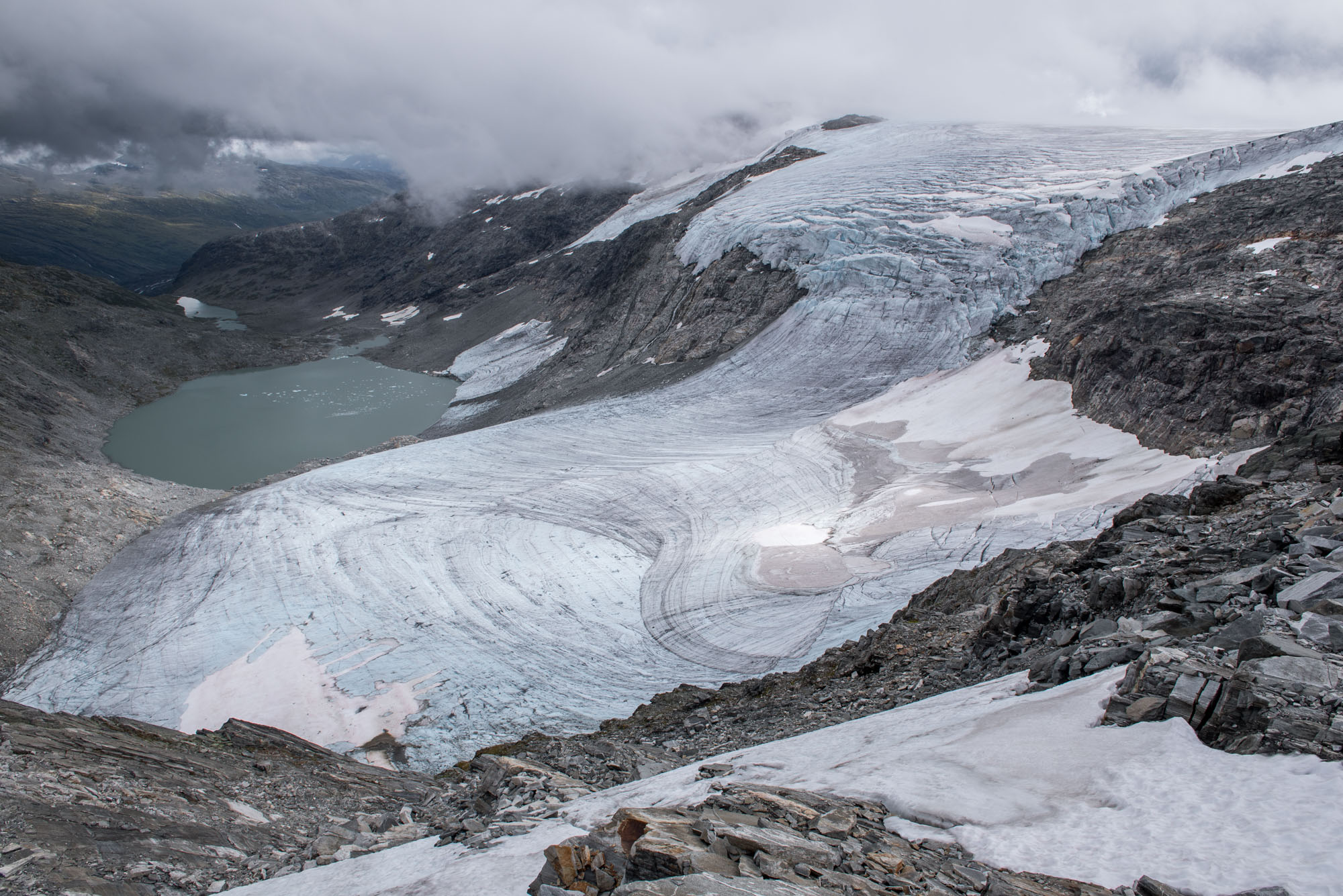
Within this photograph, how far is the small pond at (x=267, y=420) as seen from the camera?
29.9 m

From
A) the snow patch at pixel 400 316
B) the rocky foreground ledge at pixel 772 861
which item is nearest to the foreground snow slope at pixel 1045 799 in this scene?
the rocky foreground ledge at pixel 772 861

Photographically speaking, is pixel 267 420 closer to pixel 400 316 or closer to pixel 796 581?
pixel 400 316

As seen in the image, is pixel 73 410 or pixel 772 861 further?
pixel 73 410

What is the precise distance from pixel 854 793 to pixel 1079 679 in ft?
6.95

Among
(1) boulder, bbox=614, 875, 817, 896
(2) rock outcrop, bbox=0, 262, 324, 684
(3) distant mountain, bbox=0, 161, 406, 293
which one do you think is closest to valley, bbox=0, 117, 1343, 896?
(1) boulder, bbox=614, 875, 817, 896

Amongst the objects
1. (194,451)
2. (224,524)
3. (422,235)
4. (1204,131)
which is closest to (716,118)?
(422,235)

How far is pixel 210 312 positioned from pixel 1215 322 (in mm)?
81263

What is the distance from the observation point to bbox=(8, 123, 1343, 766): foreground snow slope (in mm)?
12414

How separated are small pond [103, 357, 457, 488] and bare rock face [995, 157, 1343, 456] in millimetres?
27138

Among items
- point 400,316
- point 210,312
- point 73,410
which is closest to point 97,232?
point 210,312

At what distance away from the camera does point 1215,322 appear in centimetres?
1505

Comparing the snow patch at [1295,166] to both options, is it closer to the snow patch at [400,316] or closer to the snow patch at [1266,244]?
the snow patch at [1266,244]

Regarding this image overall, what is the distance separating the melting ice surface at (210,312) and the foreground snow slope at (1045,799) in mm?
71646

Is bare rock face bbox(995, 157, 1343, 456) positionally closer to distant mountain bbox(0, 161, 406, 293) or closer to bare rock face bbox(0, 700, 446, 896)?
bare rock face bbox(0, 700, 446, 896)
